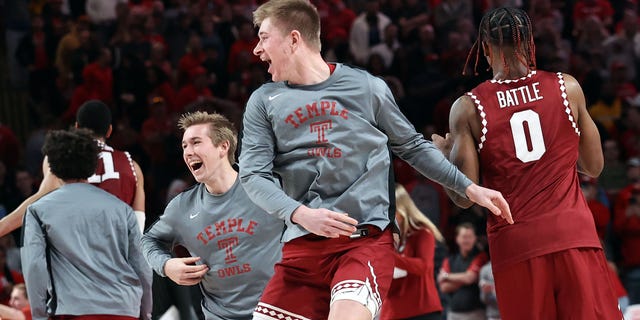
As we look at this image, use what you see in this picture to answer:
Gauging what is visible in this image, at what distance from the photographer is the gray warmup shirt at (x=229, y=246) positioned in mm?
5613

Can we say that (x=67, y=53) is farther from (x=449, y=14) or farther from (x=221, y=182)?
(x=221, y=182)

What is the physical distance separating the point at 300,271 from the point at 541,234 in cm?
119

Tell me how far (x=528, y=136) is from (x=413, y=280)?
3586 mm

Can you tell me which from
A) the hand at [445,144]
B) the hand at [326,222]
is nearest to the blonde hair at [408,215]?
the hand at [445,144]

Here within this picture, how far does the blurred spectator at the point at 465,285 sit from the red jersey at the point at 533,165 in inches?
217

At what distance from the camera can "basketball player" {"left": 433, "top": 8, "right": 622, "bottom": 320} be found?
491 cm

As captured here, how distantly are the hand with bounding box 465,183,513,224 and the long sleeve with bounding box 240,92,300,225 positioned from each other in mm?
763

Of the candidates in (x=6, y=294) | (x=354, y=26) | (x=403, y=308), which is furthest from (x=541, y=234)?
(x=354, y=26)

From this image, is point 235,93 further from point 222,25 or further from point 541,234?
point 541,234

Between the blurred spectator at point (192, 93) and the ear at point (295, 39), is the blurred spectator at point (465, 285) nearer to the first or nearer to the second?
the blurred spectator at point (192, 93)

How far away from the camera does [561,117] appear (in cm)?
505

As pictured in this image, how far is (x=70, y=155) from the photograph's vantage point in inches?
245

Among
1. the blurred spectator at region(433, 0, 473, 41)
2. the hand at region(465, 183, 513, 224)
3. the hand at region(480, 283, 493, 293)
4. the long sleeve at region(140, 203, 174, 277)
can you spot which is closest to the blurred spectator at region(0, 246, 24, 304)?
the hand at region(480, 283, 493, 293)

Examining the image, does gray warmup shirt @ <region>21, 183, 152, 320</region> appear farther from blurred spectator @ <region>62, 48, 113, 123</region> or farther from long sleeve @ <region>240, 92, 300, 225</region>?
blurred spectator @ <region>62, 48, 113, 123</region>
